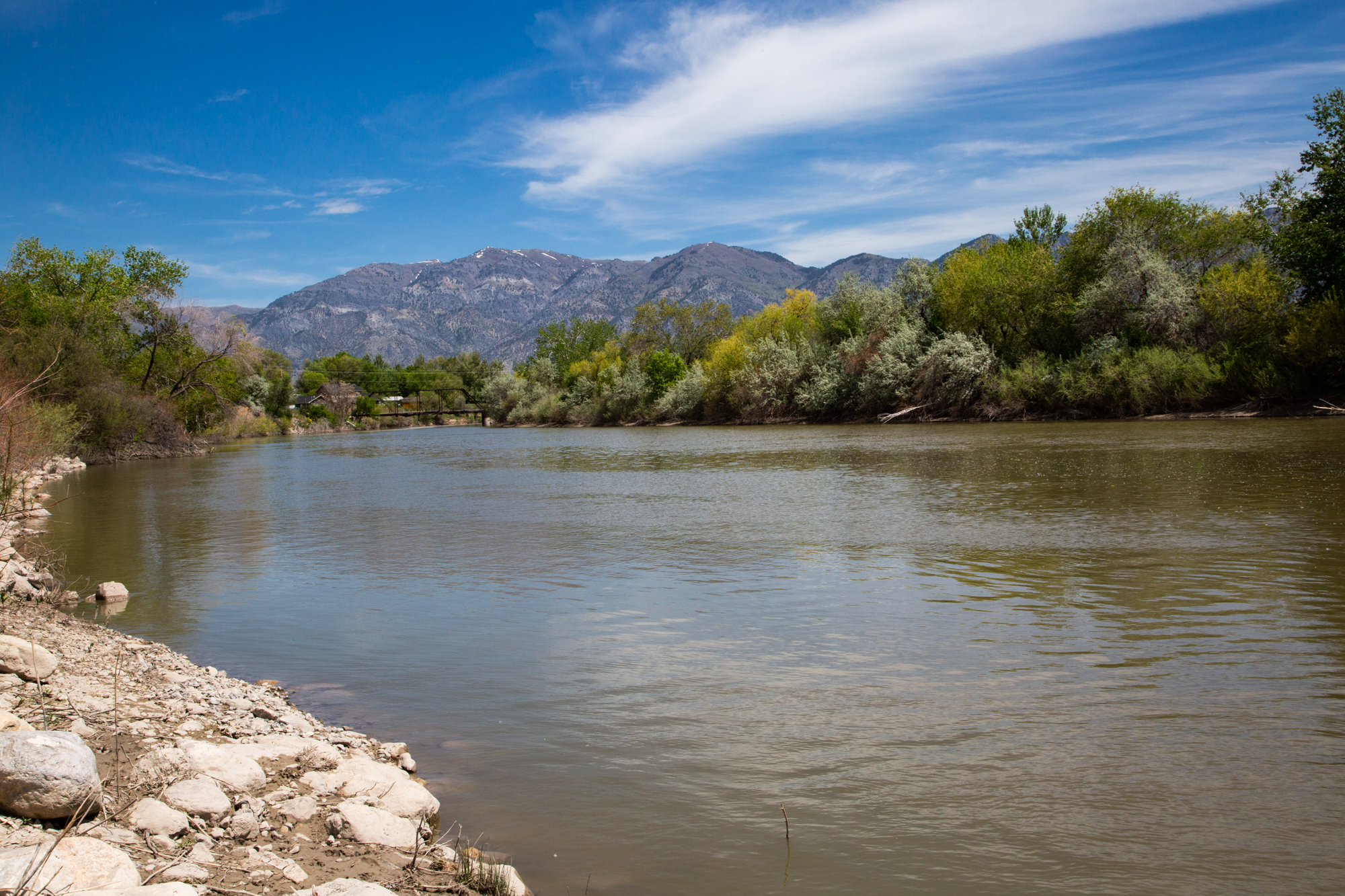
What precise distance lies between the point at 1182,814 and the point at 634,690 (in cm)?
Result: 451

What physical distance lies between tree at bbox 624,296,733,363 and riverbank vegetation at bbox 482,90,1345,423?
27.0m

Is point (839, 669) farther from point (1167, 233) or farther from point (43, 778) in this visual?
point (1167, 233)

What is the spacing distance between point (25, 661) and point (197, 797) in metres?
3.29

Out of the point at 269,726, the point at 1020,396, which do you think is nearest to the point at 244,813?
the point at 269,726

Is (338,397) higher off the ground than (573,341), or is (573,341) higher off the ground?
(573,341)

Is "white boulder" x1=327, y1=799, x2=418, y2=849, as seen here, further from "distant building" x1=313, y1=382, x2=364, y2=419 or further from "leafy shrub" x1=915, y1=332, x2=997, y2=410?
"distant building" x1=313, y1=382, x2=364, y2=419

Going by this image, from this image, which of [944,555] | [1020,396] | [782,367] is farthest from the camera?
[782,367]

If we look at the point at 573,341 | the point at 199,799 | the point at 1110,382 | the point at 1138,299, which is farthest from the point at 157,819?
the point at 573,341

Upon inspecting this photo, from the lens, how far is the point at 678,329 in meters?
121

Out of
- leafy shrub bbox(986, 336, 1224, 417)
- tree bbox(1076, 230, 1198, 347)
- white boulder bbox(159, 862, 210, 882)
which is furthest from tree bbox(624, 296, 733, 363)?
white boulder bbox(159, 862, 210, 882)

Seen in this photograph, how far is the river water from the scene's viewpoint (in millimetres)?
4816

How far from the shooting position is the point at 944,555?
534 inches

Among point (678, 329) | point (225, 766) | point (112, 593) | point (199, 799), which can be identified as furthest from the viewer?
point (678, 329)

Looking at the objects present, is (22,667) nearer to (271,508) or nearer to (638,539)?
(638,539)
